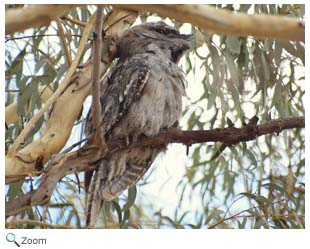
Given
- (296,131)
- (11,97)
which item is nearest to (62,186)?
(11,97)

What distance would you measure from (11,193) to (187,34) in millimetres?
979

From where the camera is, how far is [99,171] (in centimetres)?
268

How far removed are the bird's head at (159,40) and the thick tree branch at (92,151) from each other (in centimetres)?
44

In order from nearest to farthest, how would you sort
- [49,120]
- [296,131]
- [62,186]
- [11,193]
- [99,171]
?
[49,120] < [11,193] < [99,171] < [62,186] < [296,131]

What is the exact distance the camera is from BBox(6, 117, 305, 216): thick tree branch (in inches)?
83.7

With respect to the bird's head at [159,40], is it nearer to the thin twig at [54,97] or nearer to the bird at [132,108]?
the bird at [132,108]

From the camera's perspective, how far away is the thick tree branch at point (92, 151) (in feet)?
6.98

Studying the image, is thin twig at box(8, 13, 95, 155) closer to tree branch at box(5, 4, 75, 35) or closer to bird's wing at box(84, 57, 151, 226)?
bird's wing at box(84, 57, 151, 226)

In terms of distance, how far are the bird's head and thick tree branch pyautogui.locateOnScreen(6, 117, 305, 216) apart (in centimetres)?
44

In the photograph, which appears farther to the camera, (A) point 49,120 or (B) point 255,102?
(B) point 255,102
